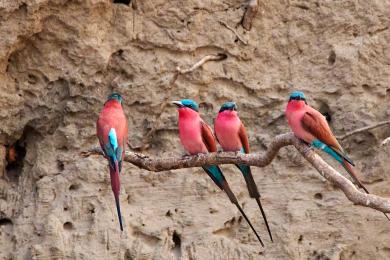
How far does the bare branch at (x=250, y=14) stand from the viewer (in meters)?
5.27

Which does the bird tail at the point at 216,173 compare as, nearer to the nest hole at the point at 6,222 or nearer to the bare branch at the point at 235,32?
the bare branch at the point at 235,32

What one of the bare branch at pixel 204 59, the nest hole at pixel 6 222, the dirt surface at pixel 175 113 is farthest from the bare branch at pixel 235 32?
the nest hole at pixel 6 222

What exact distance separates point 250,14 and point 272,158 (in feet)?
5.83

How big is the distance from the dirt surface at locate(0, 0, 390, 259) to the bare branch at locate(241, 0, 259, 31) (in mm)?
39

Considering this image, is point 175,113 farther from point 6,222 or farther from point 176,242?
point 6,222

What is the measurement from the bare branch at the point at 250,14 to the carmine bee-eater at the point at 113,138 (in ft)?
4.53

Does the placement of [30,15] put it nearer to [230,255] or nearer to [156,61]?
[156,61]

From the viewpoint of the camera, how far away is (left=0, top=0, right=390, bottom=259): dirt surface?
4.96 meters

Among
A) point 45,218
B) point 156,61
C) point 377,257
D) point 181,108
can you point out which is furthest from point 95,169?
point 377,257

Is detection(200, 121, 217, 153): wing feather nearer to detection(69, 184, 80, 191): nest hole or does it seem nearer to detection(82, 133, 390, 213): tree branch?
detection(82, 133, 390, 213): tree branch

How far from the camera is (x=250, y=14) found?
5270 millimetres

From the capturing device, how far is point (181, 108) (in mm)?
4215

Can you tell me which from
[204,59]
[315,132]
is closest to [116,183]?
[315,132]

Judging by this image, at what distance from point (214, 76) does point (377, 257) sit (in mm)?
1338
